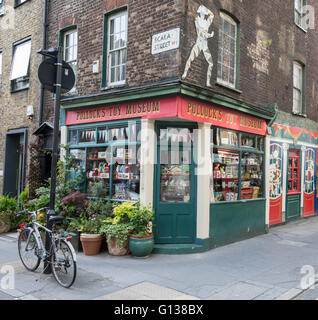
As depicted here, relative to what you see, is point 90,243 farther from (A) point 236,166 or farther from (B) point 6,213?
(A) point 236,166

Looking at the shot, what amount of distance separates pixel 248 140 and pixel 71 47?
6.06m

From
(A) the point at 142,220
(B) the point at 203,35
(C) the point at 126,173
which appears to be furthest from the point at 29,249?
(B) the point at 203,35

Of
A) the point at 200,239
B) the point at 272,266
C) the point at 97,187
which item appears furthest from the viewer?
the point at 97,187

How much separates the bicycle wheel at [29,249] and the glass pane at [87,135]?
3394 millimetres

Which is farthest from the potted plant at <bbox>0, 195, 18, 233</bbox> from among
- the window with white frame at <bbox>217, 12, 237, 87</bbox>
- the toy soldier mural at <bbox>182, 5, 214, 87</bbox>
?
the window with white frame at <bbox>217, 12, 237, 87</bbox>

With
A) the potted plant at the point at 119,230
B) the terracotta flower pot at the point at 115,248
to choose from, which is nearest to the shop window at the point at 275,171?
the potted plant at the point at 119,230

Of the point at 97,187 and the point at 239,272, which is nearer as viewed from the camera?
the point at 239,272

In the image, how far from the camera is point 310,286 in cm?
559

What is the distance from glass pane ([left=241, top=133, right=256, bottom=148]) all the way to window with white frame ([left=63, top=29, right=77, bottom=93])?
534cm

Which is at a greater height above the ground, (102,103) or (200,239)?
(102,103)

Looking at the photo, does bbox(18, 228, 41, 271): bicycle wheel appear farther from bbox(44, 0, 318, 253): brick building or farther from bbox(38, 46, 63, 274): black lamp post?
bbox(44, 0, 318, 253): brick building

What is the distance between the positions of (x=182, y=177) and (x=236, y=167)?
1.98m
